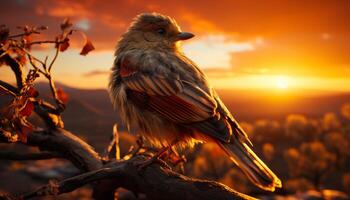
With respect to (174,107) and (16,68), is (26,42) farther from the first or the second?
(174,107)

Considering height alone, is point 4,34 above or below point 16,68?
above

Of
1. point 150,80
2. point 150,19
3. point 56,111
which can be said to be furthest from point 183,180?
point 150,19

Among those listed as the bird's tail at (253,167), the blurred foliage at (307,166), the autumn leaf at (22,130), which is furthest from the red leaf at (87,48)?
the blurred foliage at (307,166)

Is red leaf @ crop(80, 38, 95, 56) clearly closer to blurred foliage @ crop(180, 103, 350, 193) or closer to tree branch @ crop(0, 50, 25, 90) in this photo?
tree branch @ crop(0, 50, 25, 90)

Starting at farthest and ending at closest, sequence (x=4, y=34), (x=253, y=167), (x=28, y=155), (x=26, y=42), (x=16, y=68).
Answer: (x=28, y=155), (x=16, y=68), (x=26, y=42), (x=253, y=167), (x=4, y=34)

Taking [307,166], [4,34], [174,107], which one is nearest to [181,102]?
[174,107]

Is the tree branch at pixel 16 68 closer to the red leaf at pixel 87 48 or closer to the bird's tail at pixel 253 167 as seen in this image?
the red leaf at pixel 87 48
